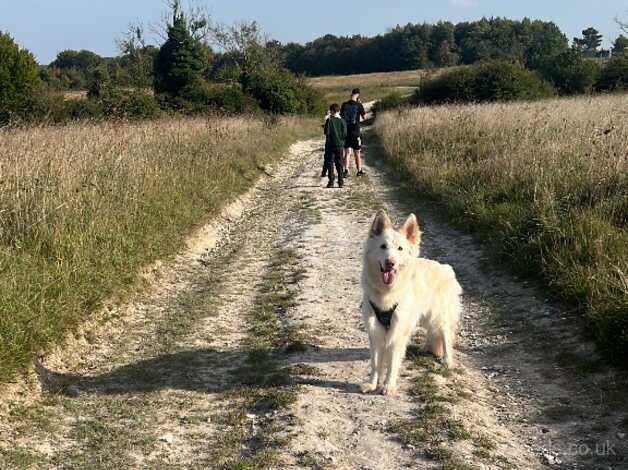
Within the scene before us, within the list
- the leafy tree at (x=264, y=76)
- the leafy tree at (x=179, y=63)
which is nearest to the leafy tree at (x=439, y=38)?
the leafy tree at (x=264, y=76)

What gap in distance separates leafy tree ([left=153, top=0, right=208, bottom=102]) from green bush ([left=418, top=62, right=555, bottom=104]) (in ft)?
55.7

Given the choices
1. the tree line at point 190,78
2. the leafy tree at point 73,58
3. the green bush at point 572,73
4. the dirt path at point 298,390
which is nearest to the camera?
the dirt path at point 298,390

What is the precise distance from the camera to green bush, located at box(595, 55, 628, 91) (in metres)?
34.8

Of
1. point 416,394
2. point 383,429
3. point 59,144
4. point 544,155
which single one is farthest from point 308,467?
point 544,155

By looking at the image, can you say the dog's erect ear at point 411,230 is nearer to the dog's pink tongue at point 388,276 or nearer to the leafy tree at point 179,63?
the dog's pink tongue at point 388,276

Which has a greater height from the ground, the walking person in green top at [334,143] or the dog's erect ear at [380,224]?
the walking person in green top at [334,143]

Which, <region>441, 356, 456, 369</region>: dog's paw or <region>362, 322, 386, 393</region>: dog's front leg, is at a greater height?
<region>362, 322, 386, 393</region>: dog's front leg

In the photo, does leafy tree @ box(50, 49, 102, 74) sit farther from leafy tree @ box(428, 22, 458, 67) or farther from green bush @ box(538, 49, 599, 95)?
green bush @ box(538, 49, 599, 95)

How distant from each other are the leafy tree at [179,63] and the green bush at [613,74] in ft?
89.4

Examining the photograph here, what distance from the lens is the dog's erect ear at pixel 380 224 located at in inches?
183

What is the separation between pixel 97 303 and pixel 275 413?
2.88 meters

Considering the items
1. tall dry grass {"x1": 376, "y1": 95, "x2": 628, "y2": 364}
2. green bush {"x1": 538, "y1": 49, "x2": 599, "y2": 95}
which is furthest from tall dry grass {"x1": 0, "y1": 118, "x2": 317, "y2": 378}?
green bush {"x1": 538, "y1": 49, "x2": 599, "y2": 95}

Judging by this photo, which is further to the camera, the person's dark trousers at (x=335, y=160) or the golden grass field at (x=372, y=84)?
the golden grass field at (x=372, y=84)

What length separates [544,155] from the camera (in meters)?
10.5
